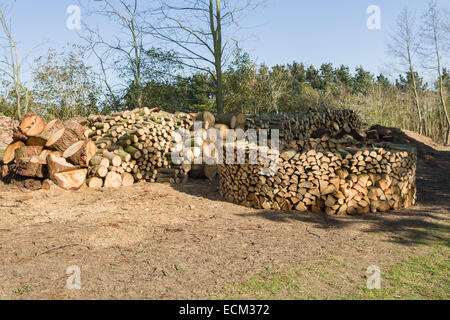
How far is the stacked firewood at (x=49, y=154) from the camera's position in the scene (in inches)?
308

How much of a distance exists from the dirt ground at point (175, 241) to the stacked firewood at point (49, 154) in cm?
58

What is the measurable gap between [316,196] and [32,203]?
18.4 feet

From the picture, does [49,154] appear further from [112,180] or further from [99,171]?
[112,180]

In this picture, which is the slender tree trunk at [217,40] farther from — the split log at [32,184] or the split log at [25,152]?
the split log at [32,184]

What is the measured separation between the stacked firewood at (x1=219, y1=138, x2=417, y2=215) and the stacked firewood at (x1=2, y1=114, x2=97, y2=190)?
4269 mm

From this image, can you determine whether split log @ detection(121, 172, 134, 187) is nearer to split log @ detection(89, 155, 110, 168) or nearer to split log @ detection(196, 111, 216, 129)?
split log @ detection(89, 155, 110, 168)

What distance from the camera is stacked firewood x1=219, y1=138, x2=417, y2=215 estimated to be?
5.91 meters

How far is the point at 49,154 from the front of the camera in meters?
7.97

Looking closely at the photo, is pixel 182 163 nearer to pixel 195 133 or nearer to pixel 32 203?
pixel 195 133

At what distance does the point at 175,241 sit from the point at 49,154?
16.3 feet

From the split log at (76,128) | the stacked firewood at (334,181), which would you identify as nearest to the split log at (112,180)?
the split log at (76,128)

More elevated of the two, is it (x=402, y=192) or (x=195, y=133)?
(x=195, y=133)

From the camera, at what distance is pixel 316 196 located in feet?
19.7
